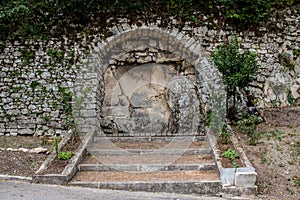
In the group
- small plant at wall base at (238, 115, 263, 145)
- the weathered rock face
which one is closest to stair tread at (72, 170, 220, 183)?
small plant at wall base at (238, 115, 263, 145)

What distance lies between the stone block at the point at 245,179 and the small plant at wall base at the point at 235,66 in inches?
83.8

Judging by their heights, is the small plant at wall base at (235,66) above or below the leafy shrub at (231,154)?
above

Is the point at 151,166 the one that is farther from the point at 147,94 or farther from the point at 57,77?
the point at 57,77

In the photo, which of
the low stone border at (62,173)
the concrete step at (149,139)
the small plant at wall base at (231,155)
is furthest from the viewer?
the concrete step at (149,139)

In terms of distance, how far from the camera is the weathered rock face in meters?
7.91

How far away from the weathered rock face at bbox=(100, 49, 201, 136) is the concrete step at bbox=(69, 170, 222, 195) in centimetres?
264

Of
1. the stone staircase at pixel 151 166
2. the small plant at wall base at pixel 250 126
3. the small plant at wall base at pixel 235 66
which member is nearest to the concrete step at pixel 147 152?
the stone staircase at pixel 151 166

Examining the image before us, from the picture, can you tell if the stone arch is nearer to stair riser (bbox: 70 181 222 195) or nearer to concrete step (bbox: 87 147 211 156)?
concrete step (bbox: 87 147 211 156)

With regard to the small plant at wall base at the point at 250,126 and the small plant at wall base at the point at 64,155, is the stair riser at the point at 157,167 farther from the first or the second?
the small plant at wall base at the point at 250,126

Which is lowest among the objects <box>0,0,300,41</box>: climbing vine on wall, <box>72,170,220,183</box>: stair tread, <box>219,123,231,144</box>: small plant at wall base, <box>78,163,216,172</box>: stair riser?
<box>72,170,220,183</box>: stair tread

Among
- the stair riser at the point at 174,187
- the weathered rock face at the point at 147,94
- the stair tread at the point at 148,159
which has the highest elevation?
the weathered rock face at the point at 147,94

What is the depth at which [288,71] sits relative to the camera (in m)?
7.98

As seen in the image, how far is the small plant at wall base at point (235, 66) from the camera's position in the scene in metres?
6.55

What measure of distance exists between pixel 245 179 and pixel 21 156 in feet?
12.5
